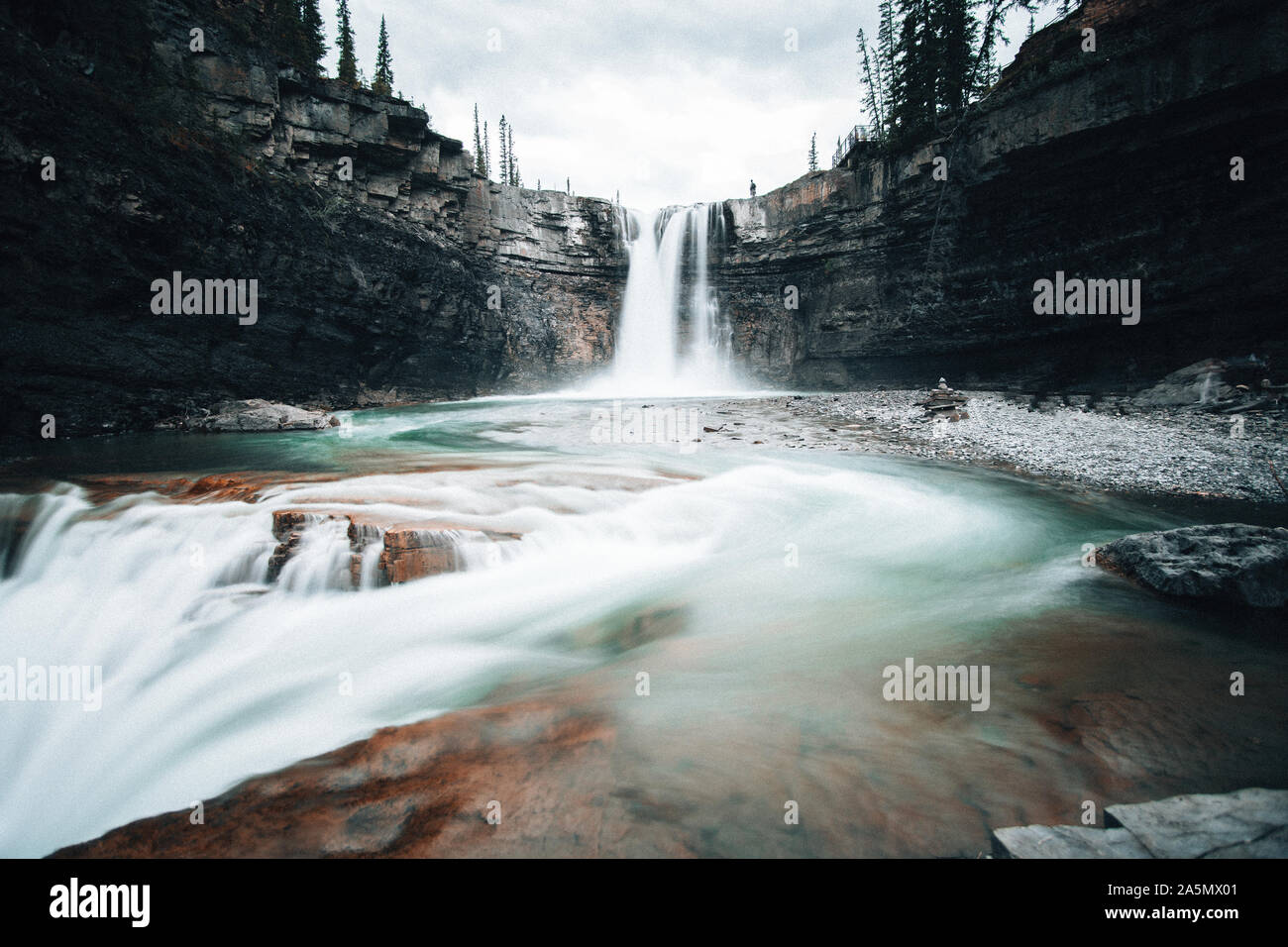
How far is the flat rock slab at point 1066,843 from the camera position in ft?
5.83

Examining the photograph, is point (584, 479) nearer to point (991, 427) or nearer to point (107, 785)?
point (107, 785)

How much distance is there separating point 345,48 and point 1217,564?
45944mm

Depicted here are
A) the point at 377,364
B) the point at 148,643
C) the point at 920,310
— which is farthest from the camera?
the point at 920,310

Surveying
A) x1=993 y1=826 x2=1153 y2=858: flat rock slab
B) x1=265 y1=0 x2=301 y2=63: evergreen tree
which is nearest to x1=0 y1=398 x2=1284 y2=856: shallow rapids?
x1=993 y1=826 x2=1153 y2=858: flat rock slab

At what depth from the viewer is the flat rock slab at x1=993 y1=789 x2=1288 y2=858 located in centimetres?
178

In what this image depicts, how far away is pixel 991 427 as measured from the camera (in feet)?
39.6

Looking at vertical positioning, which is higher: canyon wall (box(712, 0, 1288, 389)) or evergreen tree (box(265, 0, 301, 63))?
evergreen tree (box(265, 0, 301, 63))

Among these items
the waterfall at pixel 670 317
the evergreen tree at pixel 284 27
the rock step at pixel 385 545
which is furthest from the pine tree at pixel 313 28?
the rock step at pixel 385 545

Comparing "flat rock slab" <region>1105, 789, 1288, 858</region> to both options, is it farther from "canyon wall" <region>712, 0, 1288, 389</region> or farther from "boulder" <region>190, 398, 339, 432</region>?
"canyon wall" <region>712, 0, 1288, 389</region>

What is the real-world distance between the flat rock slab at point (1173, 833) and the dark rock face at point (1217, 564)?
3068 millimetres

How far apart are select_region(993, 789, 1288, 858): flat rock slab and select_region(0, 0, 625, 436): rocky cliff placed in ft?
50.4

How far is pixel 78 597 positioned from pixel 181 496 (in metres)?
1.40

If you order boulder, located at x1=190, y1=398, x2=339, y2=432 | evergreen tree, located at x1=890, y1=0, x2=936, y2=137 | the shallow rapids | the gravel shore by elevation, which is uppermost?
evergreen tree, located at x1=890, y1=0, x2=936, y2=137
